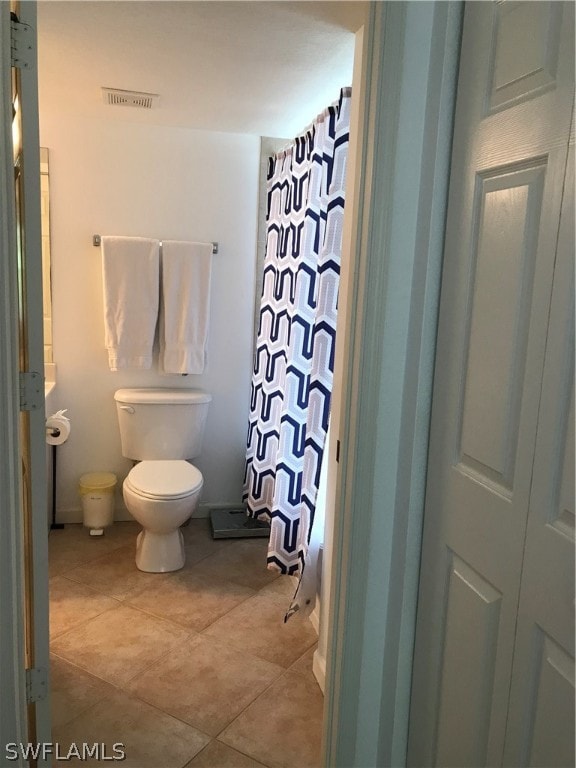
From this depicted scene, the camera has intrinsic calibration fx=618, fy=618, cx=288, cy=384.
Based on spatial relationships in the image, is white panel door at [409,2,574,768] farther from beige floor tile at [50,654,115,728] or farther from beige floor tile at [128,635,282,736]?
beige floor tile at [50,654,115,728]

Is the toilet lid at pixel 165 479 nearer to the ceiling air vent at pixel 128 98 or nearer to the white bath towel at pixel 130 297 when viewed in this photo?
the white bath towel at pixel 130 297

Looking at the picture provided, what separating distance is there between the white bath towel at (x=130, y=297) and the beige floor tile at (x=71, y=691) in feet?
4.80

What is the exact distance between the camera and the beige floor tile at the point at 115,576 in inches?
104

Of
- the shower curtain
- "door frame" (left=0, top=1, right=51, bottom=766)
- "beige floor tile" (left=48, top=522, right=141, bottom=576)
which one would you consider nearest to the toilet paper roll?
"beige floor tile" (left=48, top=522, right=141, bottom=576)

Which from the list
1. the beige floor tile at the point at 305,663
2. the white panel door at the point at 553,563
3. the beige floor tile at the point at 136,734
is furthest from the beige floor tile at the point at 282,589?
the white panel door at the point at 553,563

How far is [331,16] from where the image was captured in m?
1.78

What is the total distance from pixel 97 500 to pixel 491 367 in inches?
97.9

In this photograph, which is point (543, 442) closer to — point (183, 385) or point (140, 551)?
point (140, 551)

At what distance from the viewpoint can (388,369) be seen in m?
1.42

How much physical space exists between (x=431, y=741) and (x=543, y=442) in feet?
2.65

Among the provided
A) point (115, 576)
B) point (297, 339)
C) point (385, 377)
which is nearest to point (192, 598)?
point (115, 576)

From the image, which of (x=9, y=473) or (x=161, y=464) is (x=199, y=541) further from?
(x=9, y=473)

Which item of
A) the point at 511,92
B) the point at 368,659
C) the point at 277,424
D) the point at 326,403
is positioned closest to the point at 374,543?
the point at 368,659

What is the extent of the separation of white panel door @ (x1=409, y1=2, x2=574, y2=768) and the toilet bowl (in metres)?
1.49
